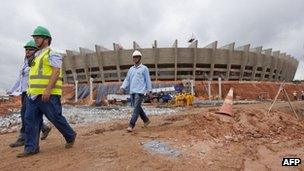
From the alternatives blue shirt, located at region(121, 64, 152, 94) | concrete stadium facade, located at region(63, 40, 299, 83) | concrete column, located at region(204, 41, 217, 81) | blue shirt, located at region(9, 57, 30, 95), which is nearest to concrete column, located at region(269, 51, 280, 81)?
concrete stadium facade, located at region(63, 40, 299, 83)

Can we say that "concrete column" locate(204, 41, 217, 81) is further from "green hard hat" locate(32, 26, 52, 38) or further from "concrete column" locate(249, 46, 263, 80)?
"green hard hat" locate(32, 26, 52, 38)

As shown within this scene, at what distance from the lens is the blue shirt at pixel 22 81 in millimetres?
6262

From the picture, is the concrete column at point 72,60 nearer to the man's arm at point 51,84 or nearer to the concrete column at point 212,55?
the concrete column at point 212,55

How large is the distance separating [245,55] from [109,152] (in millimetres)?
45448

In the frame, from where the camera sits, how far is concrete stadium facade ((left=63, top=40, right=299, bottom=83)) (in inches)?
1763

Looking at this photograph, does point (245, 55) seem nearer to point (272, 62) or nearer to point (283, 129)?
point (272, 62)

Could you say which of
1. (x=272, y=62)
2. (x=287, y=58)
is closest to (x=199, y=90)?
(x=272, y=62)

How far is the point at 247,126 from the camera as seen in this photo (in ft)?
21.6

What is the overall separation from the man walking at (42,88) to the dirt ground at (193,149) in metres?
0.35

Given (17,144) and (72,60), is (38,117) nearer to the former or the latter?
(17,144)

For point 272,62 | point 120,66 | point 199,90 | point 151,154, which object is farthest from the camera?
point 272,62

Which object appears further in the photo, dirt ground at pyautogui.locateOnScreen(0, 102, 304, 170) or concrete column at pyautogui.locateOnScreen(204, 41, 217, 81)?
concrete column at pyautogui.locateOnScreen(204, 41, 217, 81)

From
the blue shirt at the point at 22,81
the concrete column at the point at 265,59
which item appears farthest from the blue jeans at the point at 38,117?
the concrete column at the point at 265,59

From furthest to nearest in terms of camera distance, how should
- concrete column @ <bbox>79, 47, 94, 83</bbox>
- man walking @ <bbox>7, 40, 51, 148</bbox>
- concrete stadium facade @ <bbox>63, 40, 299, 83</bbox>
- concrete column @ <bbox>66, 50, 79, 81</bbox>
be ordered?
concrete column @ <bbox>66, 50, 79, 81</bbox> < concrete column @ <bbox>79, 47, 94, 83</bbox> < concrete stadium facade @ <bbox>63, 40, 299, 83</bbox> < man walking @ <bbox>7, 40, 51, 148</bbox>
